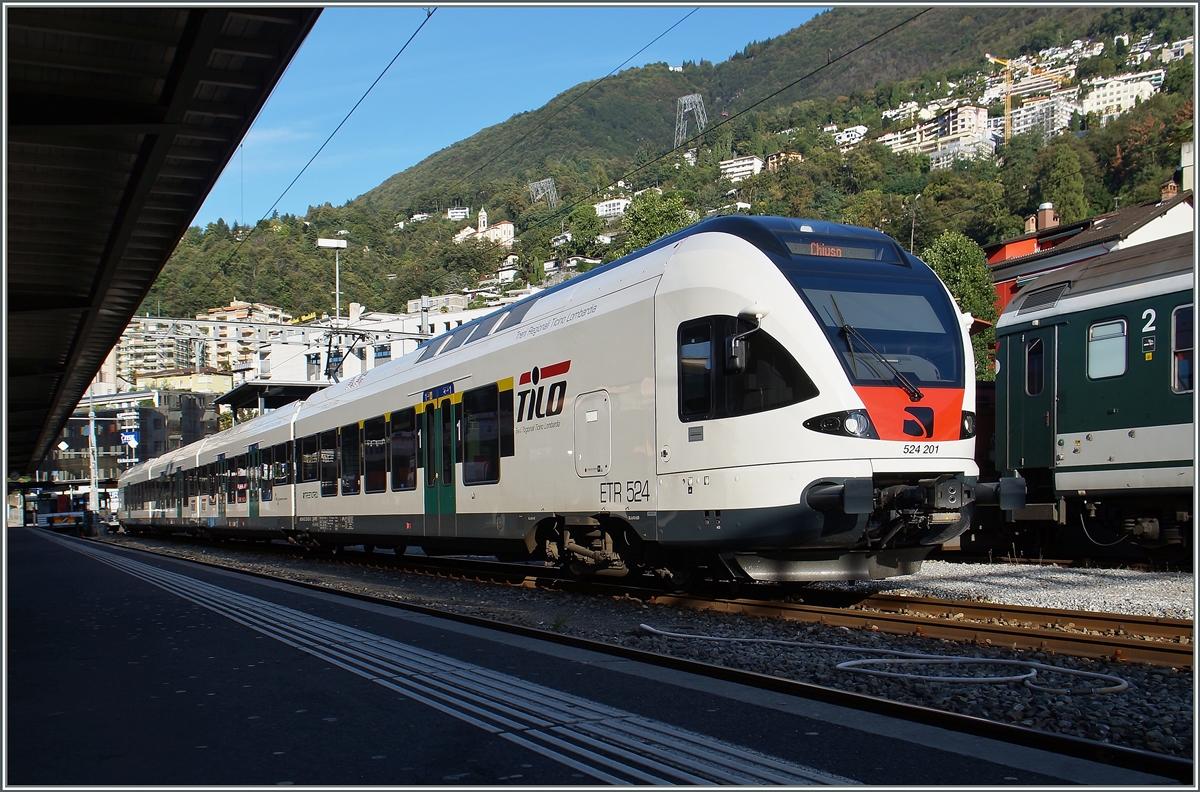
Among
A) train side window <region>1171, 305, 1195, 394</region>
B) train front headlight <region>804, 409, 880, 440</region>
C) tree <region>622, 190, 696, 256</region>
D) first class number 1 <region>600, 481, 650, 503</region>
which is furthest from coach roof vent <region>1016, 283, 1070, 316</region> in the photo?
tree <region>622, 190, 696, 256</region>

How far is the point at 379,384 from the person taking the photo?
17578 mm

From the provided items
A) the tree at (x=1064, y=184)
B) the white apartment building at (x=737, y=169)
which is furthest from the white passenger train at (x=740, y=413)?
the white apartment building at (x=737, y=169)

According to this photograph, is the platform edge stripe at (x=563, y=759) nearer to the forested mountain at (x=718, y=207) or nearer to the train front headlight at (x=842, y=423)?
the train front headlight at (x=842, y=423)

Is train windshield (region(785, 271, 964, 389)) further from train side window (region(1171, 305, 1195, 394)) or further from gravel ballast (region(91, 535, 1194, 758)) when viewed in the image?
train side window (region(1171, 305, 1195, 394))

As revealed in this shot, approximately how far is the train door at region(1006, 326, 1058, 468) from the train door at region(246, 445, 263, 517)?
17.2 meters

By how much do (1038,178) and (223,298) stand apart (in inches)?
3323

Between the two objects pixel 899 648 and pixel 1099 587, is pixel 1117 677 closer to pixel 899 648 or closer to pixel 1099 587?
pixel 899 648

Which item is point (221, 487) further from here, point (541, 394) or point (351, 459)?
point (541, 394)

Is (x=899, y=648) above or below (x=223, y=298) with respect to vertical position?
below

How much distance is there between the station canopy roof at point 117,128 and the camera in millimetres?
8555

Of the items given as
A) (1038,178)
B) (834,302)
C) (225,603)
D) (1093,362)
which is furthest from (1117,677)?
(1038,178)

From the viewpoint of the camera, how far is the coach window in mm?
19312

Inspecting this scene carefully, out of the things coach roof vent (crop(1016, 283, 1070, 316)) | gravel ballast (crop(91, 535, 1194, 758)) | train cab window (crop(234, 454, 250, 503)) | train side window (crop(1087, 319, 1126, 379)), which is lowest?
gravel ballast (crop(91, 535, 1194, 758))

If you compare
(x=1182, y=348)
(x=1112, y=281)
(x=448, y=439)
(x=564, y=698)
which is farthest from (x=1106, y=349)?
(x=564, y=698)
